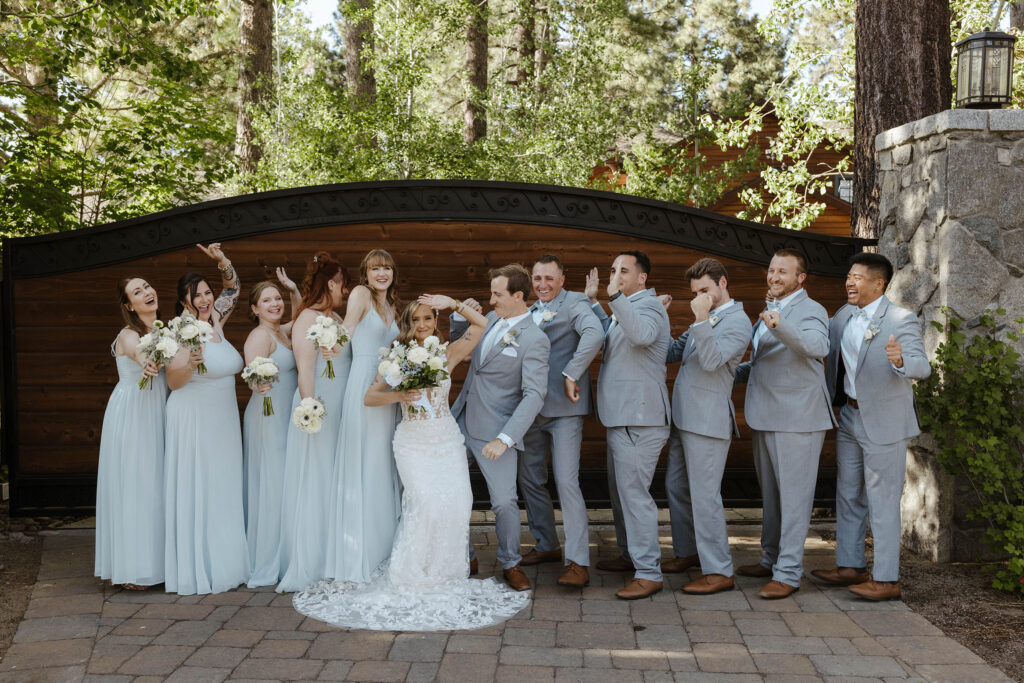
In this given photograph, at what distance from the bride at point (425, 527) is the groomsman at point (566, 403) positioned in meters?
0.46

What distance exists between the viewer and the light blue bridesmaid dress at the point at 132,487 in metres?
4.92

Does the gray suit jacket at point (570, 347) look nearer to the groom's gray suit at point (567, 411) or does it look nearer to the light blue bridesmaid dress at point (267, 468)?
the groom's gray suit at point (567, 411)

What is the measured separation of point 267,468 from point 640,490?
2.11 metres


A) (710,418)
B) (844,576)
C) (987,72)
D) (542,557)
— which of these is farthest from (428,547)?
(987,72)

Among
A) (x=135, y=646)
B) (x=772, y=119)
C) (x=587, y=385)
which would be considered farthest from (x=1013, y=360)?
(x=772, y=119)

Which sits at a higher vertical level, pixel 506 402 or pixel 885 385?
pixel 885 385

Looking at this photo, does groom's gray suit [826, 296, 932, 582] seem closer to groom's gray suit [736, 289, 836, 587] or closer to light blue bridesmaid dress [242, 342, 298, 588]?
groom's gray suit [736, 289, 836, 587]

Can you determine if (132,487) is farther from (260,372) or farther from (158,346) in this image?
(260,372)

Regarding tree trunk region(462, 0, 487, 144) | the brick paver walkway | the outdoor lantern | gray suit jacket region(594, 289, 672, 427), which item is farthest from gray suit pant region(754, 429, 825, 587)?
tree trunk region(462, 0, 487, 144)

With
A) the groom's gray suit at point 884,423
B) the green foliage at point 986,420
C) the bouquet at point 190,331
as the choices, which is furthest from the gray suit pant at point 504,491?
the green foliage at point 986,420

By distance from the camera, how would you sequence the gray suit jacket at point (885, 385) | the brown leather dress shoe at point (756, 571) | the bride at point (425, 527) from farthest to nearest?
the brown leather dress shoe at point (756, 571) → the gray suit jacket at point (885, 385) → the bride at point (425, 527)

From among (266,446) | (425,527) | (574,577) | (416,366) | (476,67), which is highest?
(476,67)

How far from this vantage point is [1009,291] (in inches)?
212

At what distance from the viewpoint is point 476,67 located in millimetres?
16891
